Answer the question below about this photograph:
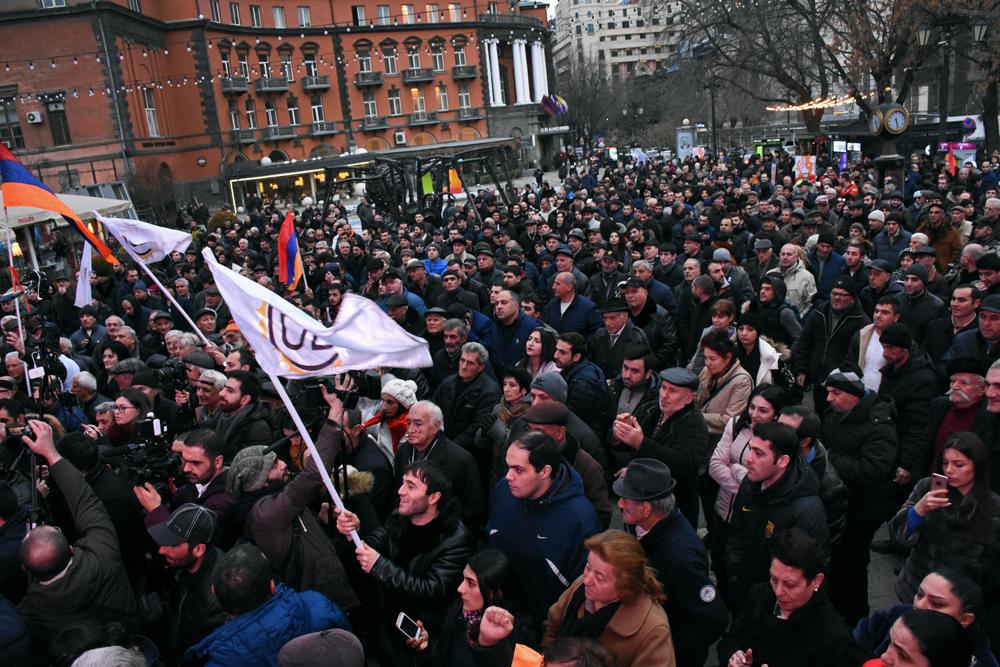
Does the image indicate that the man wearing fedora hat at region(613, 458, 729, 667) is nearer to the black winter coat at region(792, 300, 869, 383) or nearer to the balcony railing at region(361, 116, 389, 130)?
the black winter coat at region(792, 300, 869, 383)

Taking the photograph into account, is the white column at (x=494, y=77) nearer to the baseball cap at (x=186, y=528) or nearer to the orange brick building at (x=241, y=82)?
the orange brick building at (x=241, y=82)

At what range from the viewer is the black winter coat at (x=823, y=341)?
638cm

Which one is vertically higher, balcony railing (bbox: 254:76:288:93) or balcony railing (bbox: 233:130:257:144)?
balcony railing (bbox: 254:76:288:93)

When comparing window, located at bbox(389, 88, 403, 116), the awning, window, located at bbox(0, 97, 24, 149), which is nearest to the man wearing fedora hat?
the awning

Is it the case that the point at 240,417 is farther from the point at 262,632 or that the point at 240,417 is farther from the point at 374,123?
the point at 374,123

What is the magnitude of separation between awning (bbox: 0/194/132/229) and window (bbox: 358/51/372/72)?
139ft

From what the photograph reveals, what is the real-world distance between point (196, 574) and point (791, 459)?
9.33ft

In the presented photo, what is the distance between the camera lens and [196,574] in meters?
3.53

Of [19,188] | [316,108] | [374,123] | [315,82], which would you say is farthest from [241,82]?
[19,188]

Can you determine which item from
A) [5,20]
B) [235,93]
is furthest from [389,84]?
[5,20]

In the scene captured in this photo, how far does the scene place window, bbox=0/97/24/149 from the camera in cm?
3653

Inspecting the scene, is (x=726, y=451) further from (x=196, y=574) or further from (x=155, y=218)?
(x=155, y=218)

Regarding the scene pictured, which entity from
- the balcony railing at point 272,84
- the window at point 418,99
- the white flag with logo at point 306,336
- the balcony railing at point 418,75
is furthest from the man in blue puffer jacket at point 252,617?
the window at point 418,99

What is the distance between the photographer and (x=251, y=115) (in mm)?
51844
